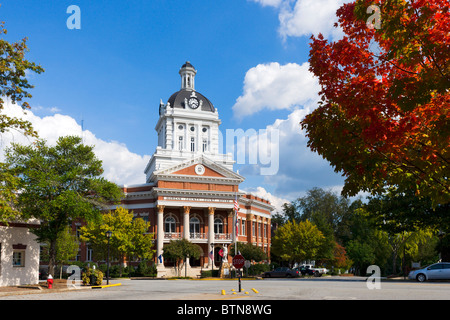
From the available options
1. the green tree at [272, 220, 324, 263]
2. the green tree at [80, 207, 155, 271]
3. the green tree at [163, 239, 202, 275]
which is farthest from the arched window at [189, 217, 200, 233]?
the green tree at [272, 220, 324, 263]

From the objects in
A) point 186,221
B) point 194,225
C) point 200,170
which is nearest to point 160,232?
point 186,221

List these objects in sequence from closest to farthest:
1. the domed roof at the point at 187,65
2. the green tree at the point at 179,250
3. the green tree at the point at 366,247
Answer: the green tree at the point at 179,250
the green tree at the point at 366,247
the domed roof at the point at 187,65

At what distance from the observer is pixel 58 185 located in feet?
A: 100

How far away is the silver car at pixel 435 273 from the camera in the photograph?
32312mm

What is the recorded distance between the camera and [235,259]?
75.7ft

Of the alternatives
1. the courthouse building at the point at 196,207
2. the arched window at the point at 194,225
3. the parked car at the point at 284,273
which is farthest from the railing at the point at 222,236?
the parked car at the point at 284,273

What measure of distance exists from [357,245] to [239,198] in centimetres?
1777

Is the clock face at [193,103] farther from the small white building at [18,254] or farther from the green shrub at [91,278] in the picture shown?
the green shrub at [91,278]

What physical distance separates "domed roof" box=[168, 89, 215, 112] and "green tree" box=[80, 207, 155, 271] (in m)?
32.9

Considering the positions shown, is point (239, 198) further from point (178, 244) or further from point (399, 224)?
point (399, 224)

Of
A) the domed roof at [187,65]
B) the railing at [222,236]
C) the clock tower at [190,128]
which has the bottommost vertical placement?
the railing at [222,236]

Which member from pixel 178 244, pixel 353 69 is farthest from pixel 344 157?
pixel 178 244

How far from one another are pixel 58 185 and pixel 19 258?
5.27 m

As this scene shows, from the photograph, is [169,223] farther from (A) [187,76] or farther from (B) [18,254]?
(A) [187,76]
